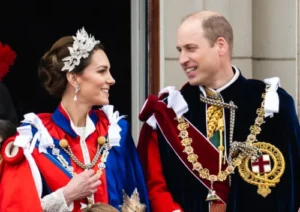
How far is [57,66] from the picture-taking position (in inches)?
212

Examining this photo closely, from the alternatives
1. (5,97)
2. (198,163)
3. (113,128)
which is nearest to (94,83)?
(113,128)

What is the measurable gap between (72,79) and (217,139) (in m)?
0.77

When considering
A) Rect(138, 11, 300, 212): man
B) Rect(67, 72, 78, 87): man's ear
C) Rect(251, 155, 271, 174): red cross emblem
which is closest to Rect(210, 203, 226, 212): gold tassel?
Rect(138, 11, 300, 212): man

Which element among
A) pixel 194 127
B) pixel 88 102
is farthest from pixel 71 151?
pixel 194 127

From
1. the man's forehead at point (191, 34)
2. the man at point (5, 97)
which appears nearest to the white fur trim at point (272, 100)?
the man's forehead at point (191, 34)

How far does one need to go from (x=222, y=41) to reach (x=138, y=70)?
170 centimetres

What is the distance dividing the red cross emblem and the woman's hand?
79cm

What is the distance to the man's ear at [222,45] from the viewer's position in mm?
5438

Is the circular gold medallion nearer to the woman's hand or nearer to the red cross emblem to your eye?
the red cross emblem

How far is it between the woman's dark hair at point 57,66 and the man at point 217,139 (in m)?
0.40

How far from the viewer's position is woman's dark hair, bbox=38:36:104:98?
17.6ft

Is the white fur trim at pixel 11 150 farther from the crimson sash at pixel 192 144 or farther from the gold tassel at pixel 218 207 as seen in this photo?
the gold tassel at pixel 218 207

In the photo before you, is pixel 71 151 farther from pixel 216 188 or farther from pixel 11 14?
pixel 11 14

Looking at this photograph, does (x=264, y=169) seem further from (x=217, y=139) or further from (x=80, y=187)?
(x=80, y=187)
